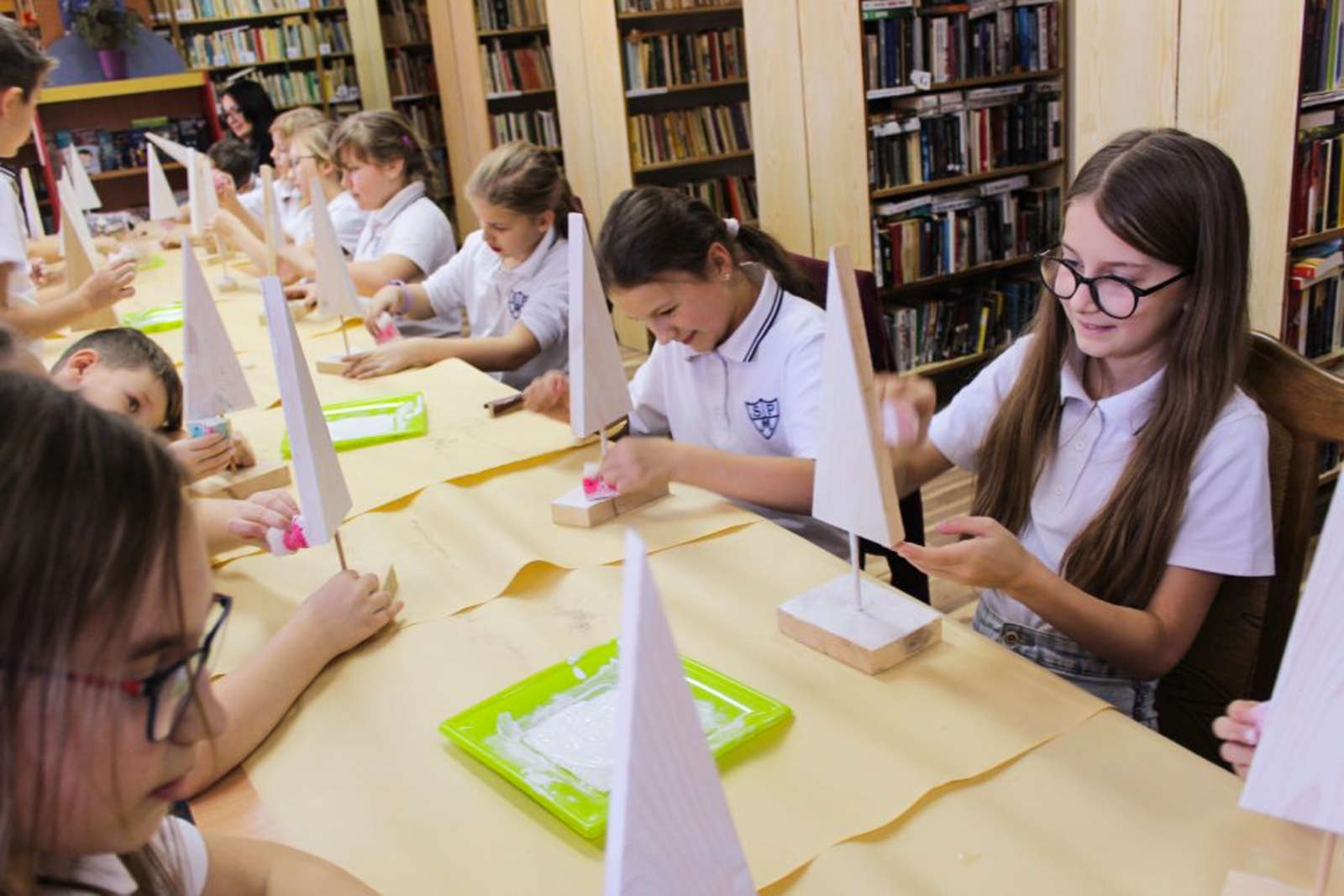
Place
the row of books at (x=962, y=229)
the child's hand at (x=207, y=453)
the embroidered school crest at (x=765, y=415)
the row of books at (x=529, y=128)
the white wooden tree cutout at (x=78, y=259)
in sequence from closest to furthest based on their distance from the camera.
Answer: the child's hand at (x=207, y=453)
the embroidered school crest at (x=765, y=415)
the white wooden tree cutout at (x=78, y=259)
the row of books at (x=962, y=229)
the row of books at (x=529, y=128)

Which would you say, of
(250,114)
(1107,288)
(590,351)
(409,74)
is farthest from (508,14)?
(1107,288)

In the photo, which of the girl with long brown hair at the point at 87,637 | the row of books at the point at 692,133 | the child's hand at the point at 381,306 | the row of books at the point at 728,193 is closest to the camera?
the girl with long brown hair at the point at 87,637

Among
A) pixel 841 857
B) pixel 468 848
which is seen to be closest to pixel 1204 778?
pixel 841 857

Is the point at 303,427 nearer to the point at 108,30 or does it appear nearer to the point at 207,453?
the point at 207,453

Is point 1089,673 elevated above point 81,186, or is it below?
below

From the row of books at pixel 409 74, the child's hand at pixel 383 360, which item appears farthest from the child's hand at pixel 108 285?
the row of books at pixel 409 74

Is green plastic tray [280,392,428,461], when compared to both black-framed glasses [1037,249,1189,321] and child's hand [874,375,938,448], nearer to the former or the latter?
child's hand [874,375,938,448]

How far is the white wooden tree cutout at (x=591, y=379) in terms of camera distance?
148 centimetres

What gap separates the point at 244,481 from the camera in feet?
5.73

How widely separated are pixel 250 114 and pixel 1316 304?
4937 millimetres

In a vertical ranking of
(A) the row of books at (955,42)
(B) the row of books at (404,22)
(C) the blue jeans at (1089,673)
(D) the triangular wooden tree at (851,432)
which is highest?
(B) the row of books at (404,22)

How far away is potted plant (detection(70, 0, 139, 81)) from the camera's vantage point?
6094mm

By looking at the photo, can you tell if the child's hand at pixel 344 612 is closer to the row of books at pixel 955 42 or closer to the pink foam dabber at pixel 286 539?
the pink foam dabber at pixel 286 539

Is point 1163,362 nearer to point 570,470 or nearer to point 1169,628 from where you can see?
point 1169,628
